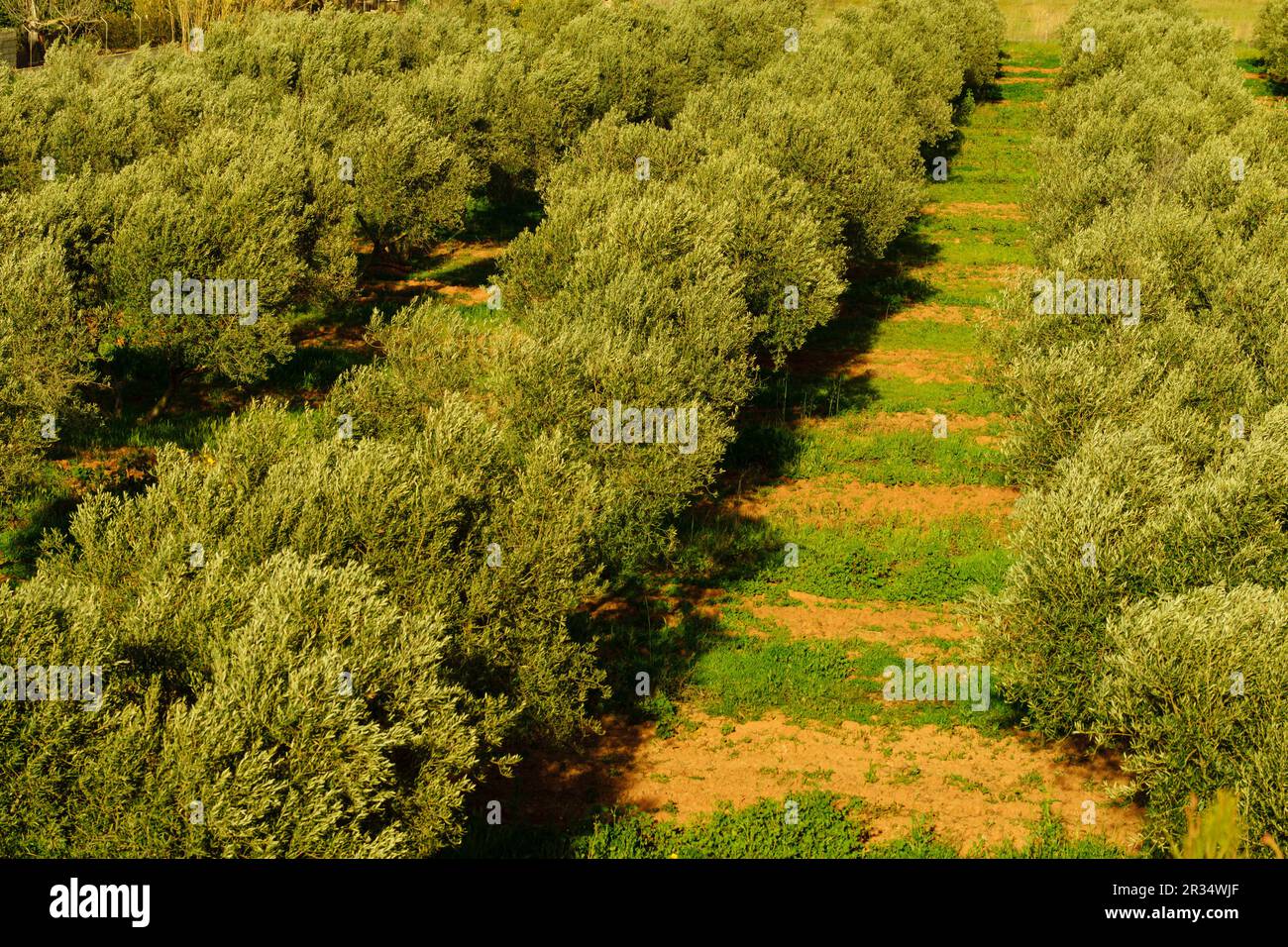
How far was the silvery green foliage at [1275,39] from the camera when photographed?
241ft

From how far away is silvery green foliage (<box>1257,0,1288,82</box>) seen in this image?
241 ft

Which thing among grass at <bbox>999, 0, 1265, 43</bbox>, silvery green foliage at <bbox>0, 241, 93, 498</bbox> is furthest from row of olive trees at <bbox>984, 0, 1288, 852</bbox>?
grass at <bbox>999, 0, 1265, 43</bbox>

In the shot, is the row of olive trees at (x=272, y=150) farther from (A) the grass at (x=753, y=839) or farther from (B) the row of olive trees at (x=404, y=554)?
(A) the grass at (x=753, y=839)

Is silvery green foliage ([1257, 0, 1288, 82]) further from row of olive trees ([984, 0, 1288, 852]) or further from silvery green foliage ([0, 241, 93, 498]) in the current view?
silvery green foliage ([0, 241, 93, 498])

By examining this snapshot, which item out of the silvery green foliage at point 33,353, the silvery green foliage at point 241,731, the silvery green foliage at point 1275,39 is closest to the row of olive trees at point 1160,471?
the silvery green foliage at point 241,731

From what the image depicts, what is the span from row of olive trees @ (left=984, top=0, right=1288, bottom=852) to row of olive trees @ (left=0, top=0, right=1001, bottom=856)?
7304 mm

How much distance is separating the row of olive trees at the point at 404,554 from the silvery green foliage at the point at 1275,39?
5528 cm

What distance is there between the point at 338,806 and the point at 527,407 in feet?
38.1

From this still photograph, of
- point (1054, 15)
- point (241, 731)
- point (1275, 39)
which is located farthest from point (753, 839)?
point (1054, 15)

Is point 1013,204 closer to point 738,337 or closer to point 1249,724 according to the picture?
point 738,337

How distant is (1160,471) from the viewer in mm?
19922
